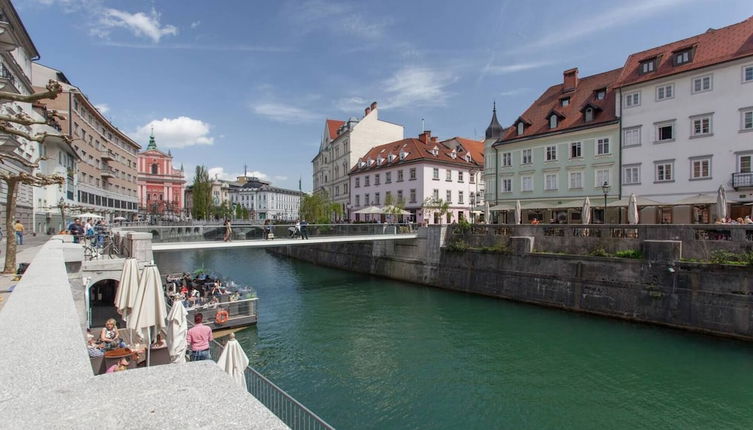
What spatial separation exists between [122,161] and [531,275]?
7548cm

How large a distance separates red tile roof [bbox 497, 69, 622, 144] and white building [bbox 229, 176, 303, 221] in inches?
4824

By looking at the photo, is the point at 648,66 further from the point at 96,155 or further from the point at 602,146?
the point at 96,155

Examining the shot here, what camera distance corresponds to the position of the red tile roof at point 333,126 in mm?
79875

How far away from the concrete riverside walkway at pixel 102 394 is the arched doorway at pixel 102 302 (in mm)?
19293

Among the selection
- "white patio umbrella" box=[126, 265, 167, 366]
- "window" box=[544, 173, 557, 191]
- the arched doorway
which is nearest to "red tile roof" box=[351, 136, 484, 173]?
"window" box=[544, 173, 557, 191]

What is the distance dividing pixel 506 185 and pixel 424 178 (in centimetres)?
1321

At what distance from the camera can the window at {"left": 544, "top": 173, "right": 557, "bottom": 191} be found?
3922cm

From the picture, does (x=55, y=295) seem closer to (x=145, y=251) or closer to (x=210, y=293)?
(x=145, y=251)

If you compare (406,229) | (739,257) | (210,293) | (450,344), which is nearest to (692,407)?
(450,344)

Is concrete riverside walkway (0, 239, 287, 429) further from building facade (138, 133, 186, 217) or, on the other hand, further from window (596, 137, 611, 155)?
building facade (138, 133, 186, 217)

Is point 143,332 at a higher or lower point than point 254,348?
higher

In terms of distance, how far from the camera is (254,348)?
19.2 m

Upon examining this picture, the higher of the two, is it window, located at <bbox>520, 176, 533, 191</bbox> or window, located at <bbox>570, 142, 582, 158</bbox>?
window, located at <bbox>570, 142, 582, 158</bbox>

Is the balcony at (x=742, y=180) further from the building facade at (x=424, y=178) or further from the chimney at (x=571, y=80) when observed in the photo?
the building facade at (x=424, y=178)
